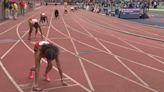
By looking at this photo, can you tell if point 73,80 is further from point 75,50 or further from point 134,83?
point 75,50

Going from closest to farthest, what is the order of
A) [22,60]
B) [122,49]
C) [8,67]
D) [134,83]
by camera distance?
[134,83] < [8,67] < [22,60] < [122,49]

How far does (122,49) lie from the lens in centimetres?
1588

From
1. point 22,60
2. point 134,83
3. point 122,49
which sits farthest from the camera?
point 122,49

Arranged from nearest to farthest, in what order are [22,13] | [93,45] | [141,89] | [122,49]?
[141,89] < [122,49] < [93,45] < [22,13]

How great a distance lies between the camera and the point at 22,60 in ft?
42.8

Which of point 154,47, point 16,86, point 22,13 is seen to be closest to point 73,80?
point 16,86

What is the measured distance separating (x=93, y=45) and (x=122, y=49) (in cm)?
163

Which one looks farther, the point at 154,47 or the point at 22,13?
the point at 22,13

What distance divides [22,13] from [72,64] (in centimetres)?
3284

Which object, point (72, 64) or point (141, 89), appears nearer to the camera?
point (141, 89)

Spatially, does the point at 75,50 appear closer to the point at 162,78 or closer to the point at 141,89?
the point at 162,78

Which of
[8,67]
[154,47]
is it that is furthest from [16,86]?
[154,47]

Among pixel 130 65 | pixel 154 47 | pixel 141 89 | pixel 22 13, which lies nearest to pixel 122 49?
pixel 154 47

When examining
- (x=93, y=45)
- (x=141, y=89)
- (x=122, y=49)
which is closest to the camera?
(x=141, y=89)
